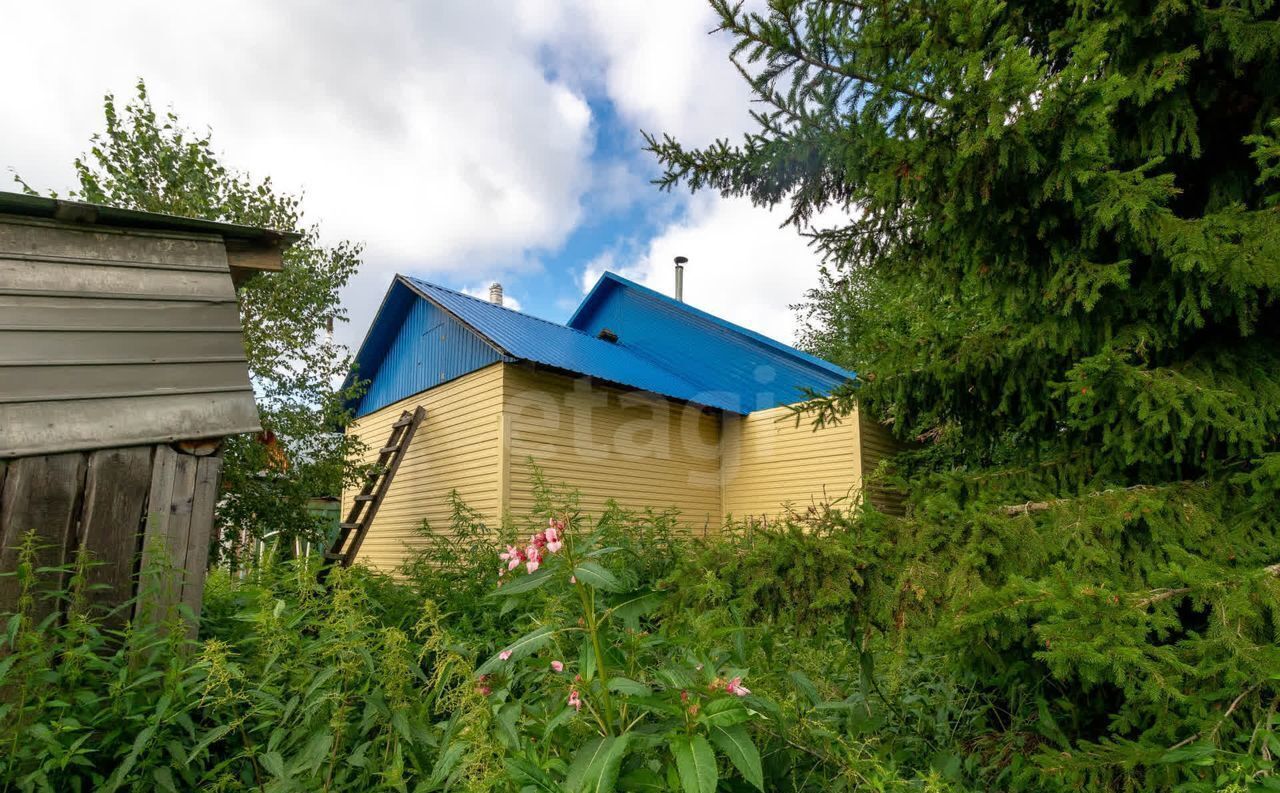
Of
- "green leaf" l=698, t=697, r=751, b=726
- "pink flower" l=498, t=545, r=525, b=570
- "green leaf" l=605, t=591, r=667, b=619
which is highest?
"pink flower" l=498, t=545, r=525, b=570

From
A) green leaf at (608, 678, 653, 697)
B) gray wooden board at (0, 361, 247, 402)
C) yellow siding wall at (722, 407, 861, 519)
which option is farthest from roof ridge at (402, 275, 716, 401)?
green leaf at (608, 678, 653, 697)

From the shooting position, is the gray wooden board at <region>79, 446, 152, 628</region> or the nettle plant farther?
the gray wooden board at <region>79, 446, 152, 628</region>

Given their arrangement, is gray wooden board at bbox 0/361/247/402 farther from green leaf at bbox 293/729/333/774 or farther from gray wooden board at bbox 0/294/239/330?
green leaf at bbox 293/729/333/774

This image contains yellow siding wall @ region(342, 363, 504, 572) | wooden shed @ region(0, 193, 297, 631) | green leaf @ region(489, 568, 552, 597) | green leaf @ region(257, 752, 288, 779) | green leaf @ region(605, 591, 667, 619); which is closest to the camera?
green leaf @ region(489, 568, 552, 597)

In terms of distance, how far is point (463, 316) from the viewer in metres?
9.79

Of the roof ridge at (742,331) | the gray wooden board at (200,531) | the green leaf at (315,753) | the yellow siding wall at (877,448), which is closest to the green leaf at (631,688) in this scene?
the green leaf at (315,753)

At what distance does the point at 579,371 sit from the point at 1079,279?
7.17m

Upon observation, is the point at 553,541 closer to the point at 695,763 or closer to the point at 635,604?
the point at 635,604

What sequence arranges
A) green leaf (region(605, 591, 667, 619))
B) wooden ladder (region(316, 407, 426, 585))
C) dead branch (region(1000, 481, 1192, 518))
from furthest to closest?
wooden ladder (region(316, 407, 426, 585)), dead branch (region(1000, 481, 1192, 518)), green leaf (region(605, 591, 667, 619))

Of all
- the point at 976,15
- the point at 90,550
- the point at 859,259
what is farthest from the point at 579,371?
the point at 976,15

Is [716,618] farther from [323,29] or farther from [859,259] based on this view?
[323,29]

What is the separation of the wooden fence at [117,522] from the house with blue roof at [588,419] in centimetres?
566

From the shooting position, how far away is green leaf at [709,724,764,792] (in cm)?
102

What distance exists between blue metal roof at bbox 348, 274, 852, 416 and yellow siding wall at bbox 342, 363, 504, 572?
0.32m
